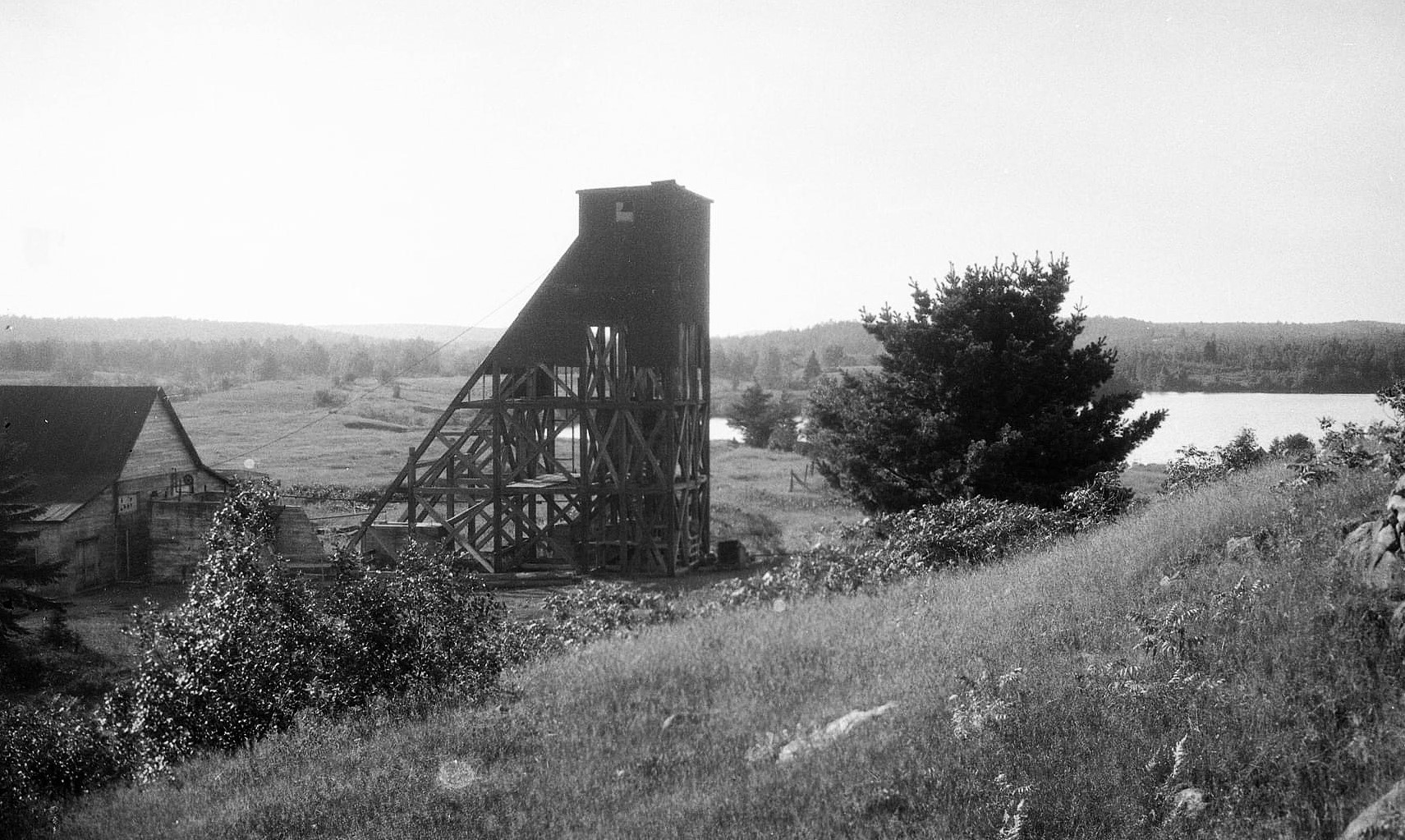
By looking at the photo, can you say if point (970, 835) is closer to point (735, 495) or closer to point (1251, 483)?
point (1251, 483)

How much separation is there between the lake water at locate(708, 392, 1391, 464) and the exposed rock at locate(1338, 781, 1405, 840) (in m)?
8.47

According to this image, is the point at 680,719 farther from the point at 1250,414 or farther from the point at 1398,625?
the point at 1250,414

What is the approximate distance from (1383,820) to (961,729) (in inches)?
109

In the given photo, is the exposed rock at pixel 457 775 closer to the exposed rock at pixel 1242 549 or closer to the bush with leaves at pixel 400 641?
the bush with leaves at pixel 400 641

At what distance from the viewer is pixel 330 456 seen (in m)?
58.1

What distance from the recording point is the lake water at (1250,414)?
16.0 meters

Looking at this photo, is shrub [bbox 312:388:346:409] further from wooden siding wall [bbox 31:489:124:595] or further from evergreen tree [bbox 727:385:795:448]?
wooden siding wall [bbox 31:489:124:595]

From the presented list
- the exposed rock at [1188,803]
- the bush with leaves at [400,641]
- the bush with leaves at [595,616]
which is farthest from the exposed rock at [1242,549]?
the bush with leaves at [595,616]

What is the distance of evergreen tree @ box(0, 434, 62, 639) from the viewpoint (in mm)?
20266

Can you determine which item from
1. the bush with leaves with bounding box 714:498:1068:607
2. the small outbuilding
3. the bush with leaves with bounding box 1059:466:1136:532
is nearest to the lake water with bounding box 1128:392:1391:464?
the bush with leaves with bounding box 1059:466:1136:532

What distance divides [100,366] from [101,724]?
409 ft

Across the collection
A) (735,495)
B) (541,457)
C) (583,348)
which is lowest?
(735,495)

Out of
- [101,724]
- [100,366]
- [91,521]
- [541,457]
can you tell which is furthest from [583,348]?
[100,366]

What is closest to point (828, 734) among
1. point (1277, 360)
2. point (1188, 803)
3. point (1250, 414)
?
point (1188, 803)
